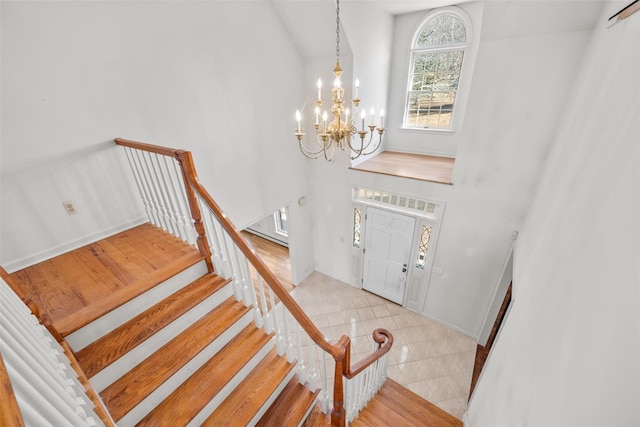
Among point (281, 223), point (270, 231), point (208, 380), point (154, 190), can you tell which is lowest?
point (270, 231)

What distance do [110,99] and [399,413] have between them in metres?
4.31

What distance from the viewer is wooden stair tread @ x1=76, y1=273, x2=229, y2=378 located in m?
1.68

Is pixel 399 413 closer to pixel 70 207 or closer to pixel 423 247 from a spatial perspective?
pixel 423 247

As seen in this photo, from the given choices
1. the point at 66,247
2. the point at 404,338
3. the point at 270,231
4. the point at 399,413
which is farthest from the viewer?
the point at 270,231

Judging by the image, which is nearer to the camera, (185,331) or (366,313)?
(185,331)

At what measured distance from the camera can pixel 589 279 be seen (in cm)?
115

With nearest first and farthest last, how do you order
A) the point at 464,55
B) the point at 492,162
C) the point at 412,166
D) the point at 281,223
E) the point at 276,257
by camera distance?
the point at 492,162, the point at 464,55, the point at 412,166, the point at 276,257, the point at 281,223

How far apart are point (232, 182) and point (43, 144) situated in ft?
6.28

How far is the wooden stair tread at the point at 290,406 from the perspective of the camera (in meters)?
1.94

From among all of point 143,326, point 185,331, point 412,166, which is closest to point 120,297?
point 143,326

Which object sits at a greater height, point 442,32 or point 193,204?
point 442,32

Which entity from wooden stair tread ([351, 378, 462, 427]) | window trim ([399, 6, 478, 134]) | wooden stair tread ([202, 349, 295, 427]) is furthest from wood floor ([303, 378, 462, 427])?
window trim ([399, 6, 478, 134])

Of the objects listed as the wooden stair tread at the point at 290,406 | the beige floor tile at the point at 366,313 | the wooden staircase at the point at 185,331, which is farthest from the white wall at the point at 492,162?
the wooden stair tread at the point at 290,406

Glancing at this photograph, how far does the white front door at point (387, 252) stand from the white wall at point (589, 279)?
7.81ft
